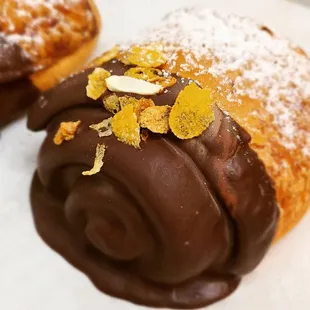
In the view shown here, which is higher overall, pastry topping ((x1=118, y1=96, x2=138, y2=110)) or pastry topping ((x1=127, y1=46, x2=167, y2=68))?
pastry topping ((x1=127, y1=46, x2=167, y2=68))

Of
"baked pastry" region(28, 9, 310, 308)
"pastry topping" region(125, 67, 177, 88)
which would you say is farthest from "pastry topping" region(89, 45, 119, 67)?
"pastry topping" region(125, 67, 177, 88)

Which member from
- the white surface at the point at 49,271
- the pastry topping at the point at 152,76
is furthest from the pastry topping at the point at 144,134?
the white surface at the point at 49,271

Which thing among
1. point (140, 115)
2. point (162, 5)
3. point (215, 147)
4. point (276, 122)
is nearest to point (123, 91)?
point (140, 115)

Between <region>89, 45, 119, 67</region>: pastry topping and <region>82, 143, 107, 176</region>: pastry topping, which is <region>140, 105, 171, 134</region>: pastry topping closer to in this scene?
<region>82, 143, 107, 176</region>: pastry topping

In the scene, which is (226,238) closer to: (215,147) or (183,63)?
(215,147)

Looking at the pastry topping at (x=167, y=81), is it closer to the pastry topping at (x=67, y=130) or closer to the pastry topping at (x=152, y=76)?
the pastry topping at (x=152, y=76)

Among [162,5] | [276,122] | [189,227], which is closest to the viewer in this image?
[189,227]
